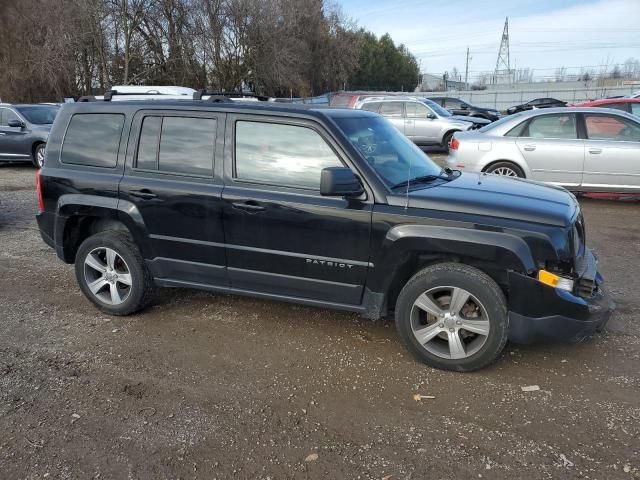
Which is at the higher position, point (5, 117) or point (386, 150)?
point (5, 117)

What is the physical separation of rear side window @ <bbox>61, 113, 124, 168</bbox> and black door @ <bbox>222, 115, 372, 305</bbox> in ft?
3.61

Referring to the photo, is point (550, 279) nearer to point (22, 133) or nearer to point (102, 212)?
point (102, 212)

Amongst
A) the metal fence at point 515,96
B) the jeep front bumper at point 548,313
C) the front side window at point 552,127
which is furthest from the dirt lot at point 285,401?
the metal fence at point 515,96

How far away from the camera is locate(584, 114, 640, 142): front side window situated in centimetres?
821

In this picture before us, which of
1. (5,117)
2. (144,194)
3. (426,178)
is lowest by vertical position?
(144,194)

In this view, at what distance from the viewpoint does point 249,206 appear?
151 inches

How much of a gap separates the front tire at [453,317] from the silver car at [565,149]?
5396 mm

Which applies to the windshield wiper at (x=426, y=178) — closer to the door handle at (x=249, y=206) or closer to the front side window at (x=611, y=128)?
the door handle at (x=249, y=206)

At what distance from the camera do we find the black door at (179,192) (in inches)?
158

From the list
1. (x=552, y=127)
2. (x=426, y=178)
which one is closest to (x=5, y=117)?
(x=552, y=127)

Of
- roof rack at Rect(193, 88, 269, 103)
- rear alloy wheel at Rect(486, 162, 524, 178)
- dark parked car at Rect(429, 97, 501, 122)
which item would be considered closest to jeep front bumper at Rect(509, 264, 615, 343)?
roof rack at Rect(193, 88, 269, 103)

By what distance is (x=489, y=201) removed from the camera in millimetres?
3533

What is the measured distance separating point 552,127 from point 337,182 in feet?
21.4

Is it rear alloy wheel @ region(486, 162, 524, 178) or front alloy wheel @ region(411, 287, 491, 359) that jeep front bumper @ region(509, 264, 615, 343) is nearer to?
front alloy wheel @ region(411, 287, 491, 359)
